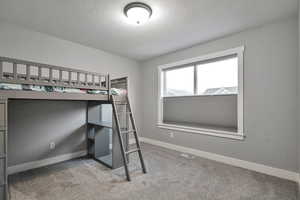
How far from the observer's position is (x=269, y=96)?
2348 millimetres

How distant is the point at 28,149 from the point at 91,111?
1.21 m

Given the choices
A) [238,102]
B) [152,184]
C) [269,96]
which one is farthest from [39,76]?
[269,96]

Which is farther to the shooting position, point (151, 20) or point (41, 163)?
point (41, 163)

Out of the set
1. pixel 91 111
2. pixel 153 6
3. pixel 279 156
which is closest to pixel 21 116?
pixel 91 111

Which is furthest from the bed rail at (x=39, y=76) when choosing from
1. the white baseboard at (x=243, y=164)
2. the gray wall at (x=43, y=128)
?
the white baseboard at (x=243, y=164)

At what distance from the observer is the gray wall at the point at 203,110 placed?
2879 millimetres

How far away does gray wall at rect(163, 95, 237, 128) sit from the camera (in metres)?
2.88

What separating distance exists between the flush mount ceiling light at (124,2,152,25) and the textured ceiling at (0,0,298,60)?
0.06 m

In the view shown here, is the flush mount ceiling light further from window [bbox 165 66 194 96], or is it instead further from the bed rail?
window [bbox 165 66 194 96]

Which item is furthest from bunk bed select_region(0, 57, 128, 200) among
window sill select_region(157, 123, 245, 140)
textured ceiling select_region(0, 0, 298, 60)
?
window sill select_region(157, 123, 245, 140)

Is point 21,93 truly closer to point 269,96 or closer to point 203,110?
point 203,110

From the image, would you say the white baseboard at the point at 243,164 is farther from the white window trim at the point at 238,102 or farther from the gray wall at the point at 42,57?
the gray wall at the point at 42,57

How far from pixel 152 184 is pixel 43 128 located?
217 cm

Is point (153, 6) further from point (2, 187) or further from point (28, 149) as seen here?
point (28, 149)
